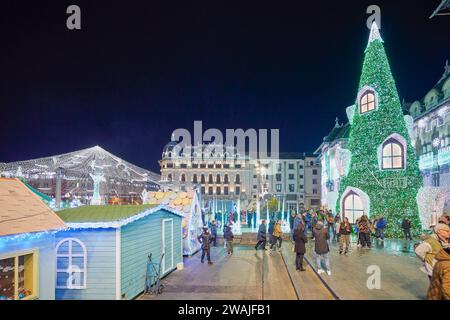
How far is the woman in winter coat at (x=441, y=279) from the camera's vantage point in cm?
629

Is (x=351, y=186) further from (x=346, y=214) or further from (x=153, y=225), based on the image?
(x=153, y=225)

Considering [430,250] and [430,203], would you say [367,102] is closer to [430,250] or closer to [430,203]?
[430,203]

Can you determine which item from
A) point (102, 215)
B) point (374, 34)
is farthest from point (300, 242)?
point (374, 34)

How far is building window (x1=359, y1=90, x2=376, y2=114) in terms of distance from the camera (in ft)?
83.1

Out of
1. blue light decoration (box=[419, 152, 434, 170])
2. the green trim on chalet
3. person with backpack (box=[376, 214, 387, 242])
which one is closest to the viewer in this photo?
the green trim on chalet

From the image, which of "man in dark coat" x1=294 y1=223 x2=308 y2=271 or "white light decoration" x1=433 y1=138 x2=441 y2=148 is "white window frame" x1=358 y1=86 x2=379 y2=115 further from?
"man in dark coat" x1=294 y1=223 x2=308 y2=271

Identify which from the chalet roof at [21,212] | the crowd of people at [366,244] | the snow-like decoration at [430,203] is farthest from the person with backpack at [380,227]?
the chalet roof at [21,212]

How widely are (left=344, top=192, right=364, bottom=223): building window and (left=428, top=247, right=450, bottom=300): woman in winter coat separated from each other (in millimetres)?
20032

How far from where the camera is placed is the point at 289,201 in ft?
299

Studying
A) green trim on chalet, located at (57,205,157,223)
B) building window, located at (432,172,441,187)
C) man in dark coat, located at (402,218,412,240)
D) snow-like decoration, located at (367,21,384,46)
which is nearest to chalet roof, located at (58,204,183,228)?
green trim on chalet, located at (57,205,157,223)

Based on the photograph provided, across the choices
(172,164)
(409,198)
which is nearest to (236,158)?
(172,164)

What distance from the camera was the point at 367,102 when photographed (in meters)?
25.7

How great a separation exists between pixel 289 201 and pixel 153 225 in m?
79.9

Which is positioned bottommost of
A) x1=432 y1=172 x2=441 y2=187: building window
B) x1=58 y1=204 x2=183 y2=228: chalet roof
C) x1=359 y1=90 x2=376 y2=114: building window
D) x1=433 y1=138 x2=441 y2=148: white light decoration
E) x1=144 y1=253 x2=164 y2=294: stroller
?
x1=144 y1=253 x2=164 y2=294: stroller
